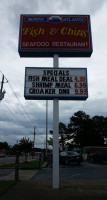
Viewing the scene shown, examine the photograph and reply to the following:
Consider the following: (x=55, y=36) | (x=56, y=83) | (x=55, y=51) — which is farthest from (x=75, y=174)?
(x=55, y=36)

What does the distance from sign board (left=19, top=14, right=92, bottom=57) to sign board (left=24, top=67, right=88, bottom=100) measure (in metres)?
1.11

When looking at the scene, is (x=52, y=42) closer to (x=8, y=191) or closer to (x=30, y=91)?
(x=30, y=91)

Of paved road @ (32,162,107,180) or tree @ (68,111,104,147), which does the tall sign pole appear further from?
tree @ (68,111,104,147)

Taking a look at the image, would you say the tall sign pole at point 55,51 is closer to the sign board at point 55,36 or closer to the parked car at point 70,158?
the sign board at point 55,36

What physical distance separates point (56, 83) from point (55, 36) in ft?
8.20

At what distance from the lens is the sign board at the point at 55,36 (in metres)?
10.6

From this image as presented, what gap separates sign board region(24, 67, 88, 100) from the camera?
9586 mm

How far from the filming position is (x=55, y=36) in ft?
35.4

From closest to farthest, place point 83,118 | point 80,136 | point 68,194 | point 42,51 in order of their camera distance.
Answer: point 68,194 < point 42,51 < point 80,136 < point 83,118

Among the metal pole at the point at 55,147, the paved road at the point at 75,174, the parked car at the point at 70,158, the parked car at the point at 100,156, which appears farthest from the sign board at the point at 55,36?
the parked car at the point at 100,156

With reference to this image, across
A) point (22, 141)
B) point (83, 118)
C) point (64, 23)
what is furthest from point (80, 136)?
point (64, 23)

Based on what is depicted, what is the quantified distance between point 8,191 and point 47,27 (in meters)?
7.40

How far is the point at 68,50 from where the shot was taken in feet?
34.7

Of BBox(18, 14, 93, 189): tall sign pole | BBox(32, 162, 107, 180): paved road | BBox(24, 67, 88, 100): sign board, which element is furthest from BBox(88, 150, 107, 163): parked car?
BBox(24, 67, 88, 100): sign board
